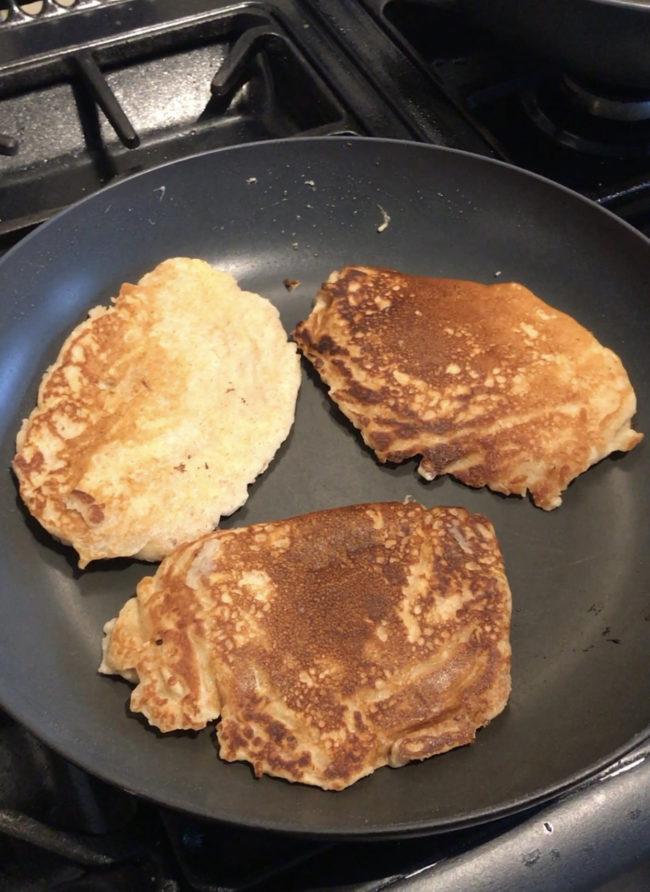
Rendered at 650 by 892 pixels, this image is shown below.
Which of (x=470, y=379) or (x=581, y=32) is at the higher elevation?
(x=581, y=32)

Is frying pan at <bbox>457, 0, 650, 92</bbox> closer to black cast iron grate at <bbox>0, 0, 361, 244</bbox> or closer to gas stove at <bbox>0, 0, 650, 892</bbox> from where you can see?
gas stove at <bbox>0, 0, 650, 892</bbox>

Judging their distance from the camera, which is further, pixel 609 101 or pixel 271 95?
pixel 271 95

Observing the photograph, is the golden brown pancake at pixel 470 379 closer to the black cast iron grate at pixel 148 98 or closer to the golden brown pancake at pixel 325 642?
the golden brown pancake at pixel 325 642

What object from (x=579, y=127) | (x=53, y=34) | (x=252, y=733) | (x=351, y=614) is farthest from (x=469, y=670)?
(x=53, y=34)

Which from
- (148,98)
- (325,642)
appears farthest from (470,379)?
(148,98)

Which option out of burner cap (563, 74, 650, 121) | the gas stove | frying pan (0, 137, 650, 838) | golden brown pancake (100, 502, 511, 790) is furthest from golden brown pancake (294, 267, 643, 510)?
burner cap (563, 74, 650, 121)

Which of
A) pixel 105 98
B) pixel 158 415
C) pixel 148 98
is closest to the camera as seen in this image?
pixel 158 415

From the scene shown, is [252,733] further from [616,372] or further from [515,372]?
[616,372]

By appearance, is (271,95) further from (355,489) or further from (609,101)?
(355,489)
